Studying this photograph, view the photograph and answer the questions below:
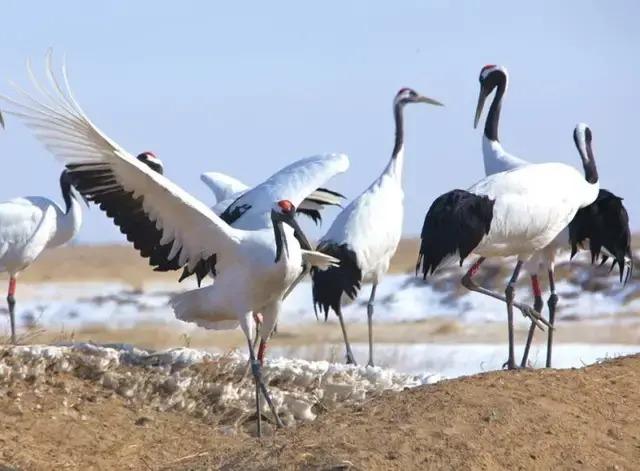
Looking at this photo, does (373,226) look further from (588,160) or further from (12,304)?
(12,304)

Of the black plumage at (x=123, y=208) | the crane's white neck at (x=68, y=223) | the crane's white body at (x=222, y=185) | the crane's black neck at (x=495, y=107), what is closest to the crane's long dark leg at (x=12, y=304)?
the crane's white neck at (x=68, y=223)

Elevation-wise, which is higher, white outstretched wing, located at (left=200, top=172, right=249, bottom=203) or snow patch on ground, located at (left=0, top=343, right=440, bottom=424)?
white outstretched wing, located at (left=200, top=172, right=249, bottom=203)

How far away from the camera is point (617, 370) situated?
32.9ft

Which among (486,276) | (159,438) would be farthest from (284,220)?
(486,276)

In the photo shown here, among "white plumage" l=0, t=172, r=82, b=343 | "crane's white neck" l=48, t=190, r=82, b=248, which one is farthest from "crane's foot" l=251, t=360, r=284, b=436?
"crane's white neck" l=48, t=190, r=82, b=248

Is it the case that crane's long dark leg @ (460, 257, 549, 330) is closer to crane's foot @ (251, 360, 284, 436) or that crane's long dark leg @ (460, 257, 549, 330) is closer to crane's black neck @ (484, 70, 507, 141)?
crane's black neck @ (484, 70, 507, 141)

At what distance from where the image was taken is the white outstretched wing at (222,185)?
1446 cm

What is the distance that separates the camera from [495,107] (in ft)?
46.0

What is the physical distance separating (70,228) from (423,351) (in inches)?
221

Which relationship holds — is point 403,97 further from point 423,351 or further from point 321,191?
point 423,351

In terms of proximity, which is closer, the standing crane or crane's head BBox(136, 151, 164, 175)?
the standing crane

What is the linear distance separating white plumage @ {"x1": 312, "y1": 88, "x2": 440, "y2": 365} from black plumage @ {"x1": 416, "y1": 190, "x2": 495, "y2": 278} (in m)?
2.21

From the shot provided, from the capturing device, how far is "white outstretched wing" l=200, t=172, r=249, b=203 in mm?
14461

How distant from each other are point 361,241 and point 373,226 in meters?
0.18
